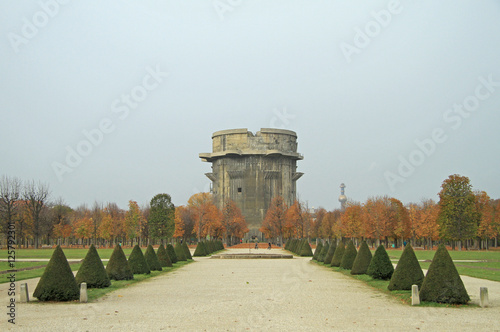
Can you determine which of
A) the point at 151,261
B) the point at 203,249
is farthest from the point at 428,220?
the point at 151,261

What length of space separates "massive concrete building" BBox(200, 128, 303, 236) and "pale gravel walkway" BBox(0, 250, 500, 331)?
9951 cm

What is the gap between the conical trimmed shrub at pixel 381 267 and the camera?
2236 cm

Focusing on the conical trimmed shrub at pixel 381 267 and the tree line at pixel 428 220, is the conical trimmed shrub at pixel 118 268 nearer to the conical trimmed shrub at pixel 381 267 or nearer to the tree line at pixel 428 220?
the conical trimmed shrub at pixel 381 267

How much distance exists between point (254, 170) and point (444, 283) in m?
107

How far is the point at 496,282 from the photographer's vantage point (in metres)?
23.1

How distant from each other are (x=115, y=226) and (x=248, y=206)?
40143 mm

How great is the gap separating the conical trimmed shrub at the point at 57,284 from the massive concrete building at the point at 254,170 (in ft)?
336

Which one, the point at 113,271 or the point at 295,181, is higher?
the point at 295,181

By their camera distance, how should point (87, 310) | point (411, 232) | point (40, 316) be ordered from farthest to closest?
1. point (411, 232)
2. point (87, 310)
3. point (40, 316)

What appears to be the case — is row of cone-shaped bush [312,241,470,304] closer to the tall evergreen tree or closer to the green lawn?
the green lawn

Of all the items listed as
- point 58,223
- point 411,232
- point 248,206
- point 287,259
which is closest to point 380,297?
point 287,259

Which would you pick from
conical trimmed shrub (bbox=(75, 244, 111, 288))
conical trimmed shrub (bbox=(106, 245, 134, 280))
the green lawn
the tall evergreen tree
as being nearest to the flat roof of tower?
the tall evergreen tree

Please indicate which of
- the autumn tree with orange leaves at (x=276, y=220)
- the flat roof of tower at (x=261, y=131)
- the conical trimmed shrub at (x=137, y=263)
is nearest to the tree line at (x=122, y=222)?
the autumn tree with orange leaves at (x=276, y=220)

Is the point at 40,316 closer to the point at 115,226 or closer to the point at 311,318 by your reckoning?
the point at 311,318
